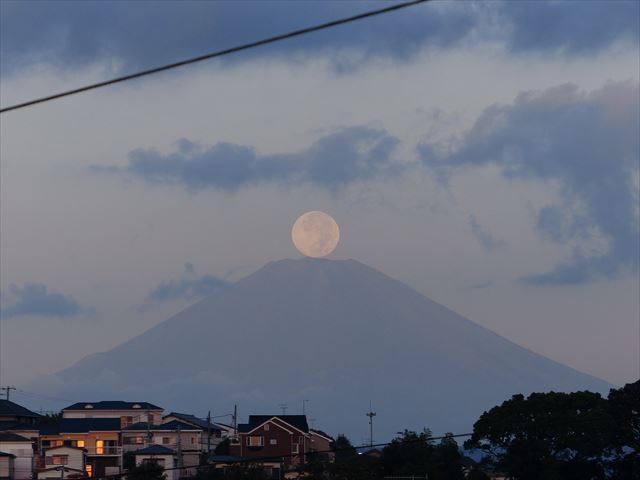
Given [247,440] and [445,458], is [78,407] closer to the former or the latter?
[247,440]

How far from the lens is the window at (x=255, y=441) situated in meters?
107

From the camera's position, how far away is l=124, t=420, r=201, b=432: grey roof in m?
119

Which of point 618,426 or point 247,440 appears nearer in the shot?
point 618,426

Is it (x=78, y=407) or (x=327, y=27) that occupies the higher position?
(x=78, y=407)

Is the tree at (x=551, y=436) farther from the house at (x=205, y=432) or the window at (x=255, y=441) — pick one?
the house at (x=205, y=432)

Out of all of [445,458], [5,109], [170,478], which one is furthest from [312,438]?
[5,109]

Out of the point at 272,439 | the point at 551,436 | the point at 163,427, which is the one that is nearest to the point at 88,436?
the point at 163,427

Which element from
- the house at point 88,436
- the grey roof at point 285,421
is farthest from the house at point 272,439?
the house at point 88,436

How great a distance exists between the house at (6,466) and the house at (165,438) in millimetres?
27496

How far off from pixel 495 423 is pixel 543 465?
5304 millimetres

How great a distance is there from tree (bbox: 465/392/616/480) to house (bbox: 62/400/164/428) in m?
63.7

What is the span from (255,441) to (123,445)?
1672 cm

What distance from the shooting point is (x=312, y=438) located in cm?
12025

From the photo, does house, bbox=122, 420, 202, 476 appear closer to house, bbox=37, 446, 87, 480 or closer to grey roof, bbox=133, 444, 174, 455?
grey roof, bbox=133, 444, 174, 455
